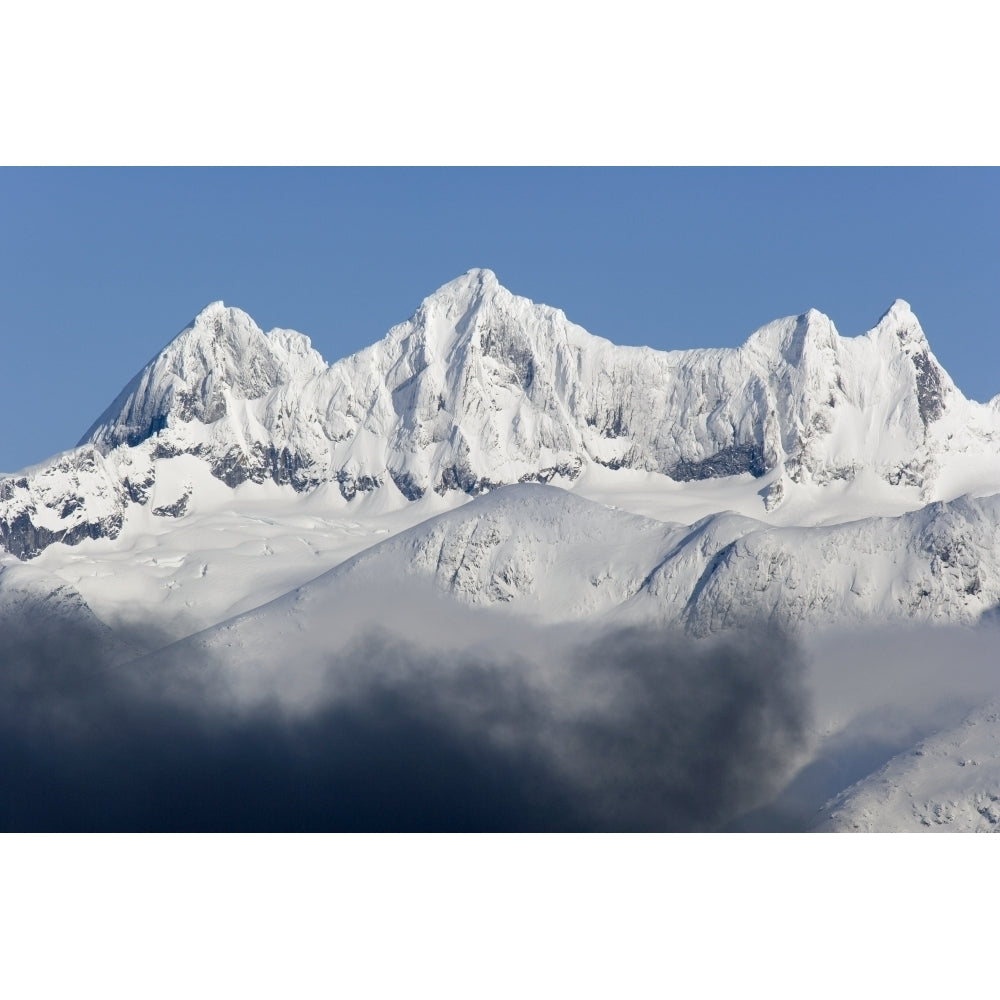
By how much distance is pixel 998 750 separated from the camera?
654 feet

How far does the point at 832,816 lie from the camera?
194500 millimetres

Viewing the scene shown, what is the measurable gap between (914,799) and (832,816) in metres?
7.02

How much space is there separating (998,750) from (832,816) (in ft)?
54.2

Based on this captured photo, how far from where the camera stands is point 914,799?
193 m
